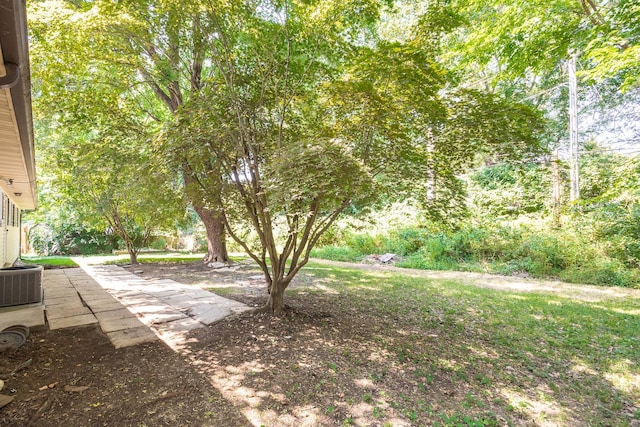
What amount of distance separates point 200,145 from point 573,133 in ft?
44.2

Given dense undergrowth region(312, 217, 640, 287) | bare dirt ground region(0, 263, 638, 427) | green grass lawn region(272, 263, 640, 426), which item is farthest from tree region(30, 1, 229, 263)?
dense undergrowth region(312, 217, 640, 287)

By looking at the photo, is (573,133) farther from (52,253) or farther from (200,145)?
(52,253)

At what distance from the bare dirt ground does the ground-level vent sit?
5.55 feet

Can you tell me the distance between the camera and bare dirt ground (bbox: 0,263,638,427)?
2127 millimetres

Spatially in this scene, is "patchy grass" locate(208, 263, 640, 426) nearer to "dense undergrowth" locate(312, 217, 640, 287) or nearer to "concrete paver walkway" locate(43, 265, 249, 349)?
"concrete paver walkway" locate(43, 265, 249, 349)

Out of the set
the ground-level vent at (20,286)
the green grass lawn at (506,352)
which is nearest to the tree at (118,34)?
the ground-level vent at (20,286)

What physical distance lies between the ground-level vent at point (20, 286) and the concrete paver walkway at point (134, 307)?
0.94 feet

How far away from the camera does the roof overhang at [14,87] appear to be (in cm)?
158

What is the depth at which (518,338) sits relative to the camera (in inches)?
153

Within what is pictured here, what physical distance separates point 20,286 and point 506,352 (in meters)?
6.90

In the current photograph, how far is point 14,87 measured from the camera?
7.04ft

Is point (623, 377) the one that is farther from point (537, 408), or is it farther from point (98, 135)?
point (98, 135)

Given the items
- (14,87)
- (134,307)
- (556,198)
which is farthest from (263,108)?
(556,198)

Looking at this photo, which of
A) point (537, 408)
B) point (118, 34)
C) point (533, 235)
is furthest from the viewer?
point (533, 235)
